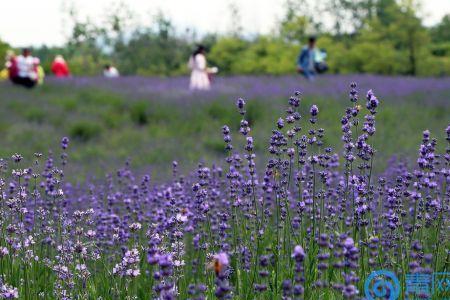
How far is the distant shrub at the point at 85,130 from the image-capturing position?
1206 centimetres

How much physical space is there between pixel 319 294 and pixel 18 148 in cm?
834

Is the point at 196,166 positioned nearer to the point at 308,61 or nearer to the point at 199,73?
the point at 199,73

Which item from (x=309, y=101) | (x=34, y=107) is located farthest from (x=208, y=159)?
(x=34, y=107)

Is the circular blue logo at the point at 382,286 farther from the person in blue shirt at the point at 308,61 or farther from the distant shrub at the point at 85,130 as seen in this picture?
the person in blue shirt at the point at 308,61

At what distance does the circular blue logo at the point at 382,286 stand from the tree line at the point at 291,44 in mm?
21548

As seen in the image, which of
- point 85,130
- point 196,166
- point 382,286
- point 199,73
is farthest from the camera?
point 199,73

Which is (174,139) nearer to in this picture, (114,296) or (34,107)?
(34,107)

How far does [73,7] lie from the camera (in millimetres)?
32406

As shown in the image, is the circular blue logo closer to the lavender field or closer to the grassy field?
the lavender field

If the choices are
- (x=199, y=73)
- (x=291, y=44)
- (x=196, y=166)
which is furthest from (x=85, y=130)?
(x=291, y=44)

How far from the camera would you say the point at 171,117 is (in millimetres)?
12695

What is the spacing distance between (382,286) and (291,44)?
27634 mm

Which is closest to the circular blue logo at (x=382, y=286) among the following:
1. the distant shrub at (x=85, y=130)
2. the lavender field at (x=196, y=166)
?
the lavender field at (x=196, y=166)

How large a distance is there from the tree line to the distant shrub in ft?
48.2
